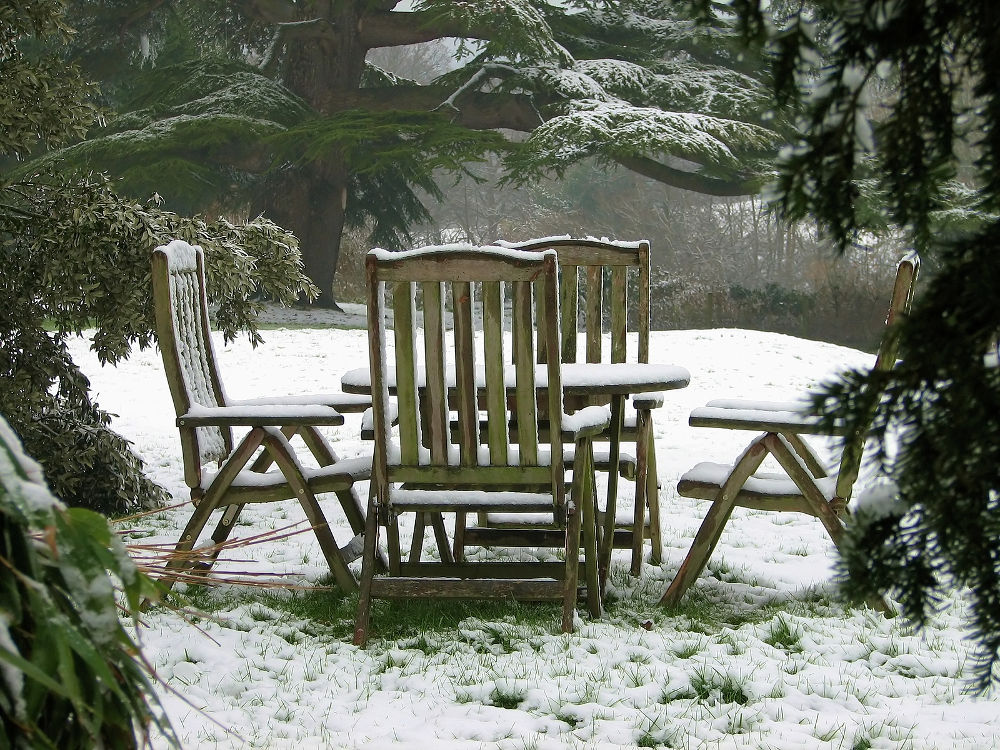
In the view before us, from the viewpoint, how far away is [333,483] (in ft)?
12.8

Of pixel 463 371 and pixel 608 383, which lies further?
pixel 608 383

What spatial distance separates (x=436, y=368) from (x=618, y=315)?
1.72 m

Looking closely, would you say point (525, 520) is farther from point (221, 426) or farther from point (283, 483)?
point (221, 426)

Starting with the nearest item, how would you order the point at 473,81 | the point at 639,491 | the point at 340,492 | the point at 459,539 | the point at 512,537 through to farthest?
the point at 340,492, the point at 639,491, the point at 512,537, the point at 459,539, the point at 473,81

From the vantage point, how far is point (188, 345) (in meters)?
4.05

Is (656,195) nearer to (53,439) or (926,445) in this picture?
(53,439)

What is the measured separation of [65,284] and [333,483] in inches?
90.6

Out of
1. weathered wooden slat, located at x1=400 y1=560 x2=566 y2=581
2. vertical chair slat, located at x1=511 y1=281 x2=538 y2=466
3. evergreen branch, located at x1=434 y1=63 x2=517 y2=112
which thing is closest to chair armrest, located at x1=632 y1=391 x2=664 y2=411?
weathered wooden slat, located at x1=400 y1=560 x2=566 y2=581

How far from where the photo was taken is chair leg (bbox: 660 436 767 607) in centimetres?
382

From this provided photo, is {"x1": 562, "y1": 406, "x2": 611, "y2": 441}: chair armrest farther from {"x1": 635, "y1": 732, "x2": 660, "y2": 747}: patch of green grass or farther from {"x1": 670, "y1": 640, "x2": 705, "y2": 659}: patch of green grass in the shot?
{"x1": 635, "y1": 732, "x2": 660, "y2": 747}: patch of green grass

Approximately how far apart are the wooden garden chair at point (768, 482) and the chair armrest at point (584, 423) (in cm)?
45

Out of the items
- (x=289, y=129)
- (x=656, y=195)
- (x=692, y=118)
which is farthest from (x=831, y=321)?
(x=656, y=195)

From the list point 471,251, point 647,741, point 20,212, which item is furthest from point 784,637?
point 20,212

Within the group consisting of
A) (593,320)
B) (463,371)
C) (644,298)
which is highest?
(644,298)
